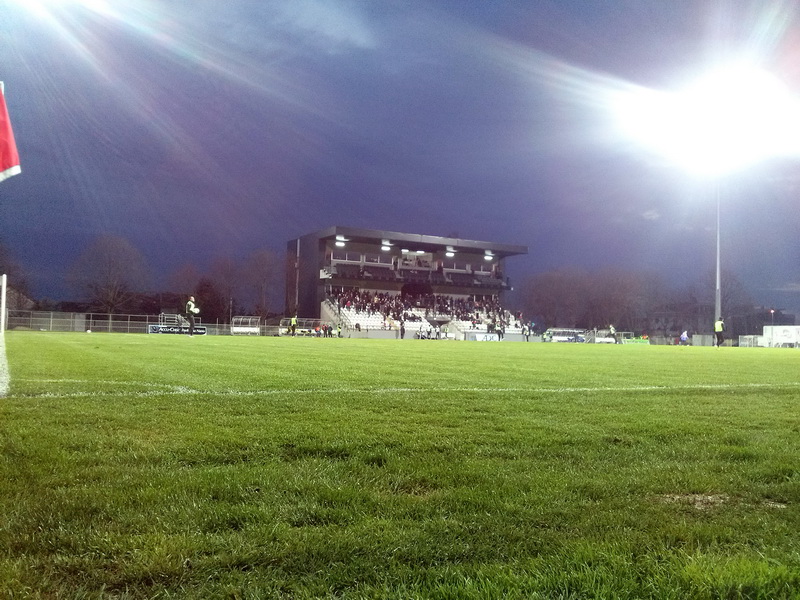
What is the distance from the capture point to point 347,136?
107938mm

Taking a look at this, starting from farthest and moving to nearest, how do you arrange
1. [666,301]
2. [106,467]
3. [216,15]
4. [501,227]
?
[501,227], [666,301], [216,15], [106,467]

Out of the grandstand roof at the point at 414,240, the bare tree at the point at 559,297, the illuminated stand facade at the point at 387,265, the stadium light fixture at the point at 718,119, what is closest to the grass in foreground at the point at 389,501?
the stadium light fixture at the point at 718,119

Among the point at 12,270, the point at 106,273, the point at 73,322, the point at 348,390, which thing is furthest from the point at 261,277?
the point at 348,390

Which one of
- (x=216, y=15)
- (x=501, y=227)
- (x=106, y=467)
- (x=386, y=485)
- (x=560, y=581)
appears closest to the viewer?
(x=560, y=581)

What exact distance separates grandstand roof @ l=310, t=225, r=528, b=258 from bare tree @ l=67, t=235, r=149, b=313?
1992 centimetres

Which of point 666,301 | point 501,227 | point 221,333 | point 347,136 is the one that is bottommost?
point 221,333

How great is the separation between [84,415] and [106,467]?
2.10 metres

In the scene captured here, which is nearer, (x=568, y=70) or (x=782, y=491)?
(x=782, y=491)

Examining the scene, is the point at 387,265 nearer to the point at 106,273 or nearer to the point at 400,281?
the point at 400,281

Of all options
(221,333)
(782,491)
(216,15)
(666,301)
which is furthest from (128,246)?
(666,301)

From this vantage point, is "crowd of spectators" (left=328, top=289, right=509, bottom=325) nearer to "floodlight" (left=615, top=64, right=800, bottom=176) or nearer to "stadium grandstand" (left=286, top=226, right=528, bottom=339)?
"stadium grandstand" (left=286, top=226, right=528, bottom=339)

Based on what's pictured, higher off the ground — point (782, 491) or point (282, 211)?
point (282, 211)

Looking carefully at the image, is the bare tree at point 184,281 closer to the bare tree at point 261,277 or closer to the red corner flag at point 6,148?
the bare tree at point 261,277

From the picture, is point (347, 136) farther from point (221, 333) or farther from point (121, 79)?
point (221, 333)
